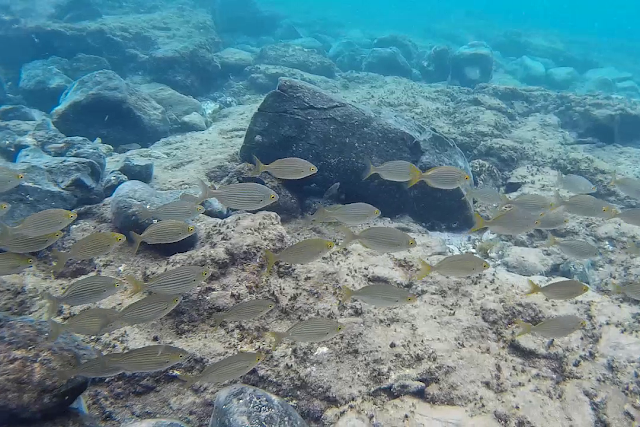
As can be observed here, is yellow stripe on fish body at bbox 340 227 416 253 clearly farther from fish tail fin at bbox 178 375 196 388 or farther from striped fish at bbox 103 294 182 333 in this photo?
fish tail fin at bbox 178 375 196 388

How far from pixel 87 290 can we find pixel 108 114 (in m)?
9.90

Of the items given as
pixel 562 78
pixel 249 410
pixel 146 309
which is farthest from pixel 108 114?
pixel 562 78

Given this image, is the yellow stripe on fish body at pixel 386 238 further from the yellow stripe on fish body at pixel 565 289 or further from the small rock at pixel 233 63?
the small rock at pixel 233 63

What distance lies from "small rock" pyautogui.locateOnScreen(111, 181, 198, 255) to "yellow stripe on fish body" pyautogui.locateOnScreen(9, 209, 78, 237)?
0.84 meters

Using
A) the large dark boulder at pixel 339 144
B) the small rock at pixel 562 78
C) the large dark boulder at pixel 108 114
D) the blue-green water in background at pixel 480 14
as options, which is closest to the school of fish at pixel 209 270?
the large dark boulder at pixel 339 144

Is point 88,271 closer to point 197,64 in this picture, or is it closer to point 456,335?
point 456,335

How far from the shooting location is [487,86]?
60.1 ft

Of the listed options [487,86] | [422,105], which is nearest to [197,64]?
[422,105]

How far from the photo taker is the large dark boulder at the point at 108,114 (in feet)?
36.1

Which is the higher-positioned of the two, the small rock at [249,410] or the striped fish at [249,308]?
the striped fish at [249,308]

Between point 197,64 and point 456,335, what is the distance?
59.6 ft

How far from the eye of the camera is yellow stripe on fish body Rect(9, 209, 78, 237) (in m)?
3.95

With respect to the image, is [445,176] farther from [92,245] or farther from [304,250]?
[92,245]

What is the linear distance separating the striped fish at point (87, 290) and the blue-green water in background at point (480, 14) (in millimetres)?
45287
